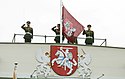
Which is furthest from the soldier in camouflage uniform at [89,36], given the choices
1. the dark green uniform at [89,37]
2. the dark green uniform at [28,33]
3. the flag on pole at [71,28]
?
the dark green uniform at [28,33]

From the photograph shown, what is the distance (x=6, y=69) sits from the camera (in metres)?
28.3

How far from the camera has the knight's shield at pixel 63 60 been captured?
28062 mm

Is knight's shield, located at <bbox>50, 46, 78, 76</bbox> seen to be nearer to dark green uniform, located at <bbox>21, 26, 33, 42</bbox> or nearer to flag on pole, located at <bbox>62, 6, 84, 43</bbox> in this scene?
flag on pole, located at <bbox>62, 6, 84, 43</bbox>

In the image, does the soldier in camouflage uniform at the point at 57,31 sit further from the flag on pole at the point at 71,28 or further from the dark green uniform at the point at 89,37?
the dark green uniform at the point at 89,37

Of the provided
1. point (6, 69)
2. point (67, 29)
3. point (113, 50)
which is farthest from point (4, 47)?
point (113, 50)

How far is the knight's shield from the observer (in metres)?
28.1

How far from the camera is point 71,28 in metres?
28.3

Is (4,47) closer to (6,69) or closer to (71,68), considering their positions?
(6,69)

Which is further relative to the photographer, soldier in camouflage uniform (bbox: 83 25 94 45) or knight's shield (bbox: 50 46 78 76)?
soldier in camouflage uniform (bbox: 83 25 94 45)

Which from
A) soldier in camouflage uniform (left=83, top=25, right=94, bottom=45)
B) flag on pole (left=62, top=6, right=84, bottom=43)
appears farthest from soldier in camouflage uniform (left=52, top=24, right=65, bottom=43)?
soldier in camouflage uniform (left=83, top=25, right=94, bottom=45)

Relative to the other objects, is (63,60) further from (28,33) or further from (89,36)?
(28,33)

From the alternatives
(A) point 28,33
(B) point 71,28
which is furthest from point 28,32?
(B) point 71,28

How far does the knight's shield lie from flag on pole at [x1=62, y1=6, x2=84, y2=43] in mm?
452

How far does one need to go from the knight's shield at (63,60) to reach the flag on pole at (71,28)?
0.45 m
